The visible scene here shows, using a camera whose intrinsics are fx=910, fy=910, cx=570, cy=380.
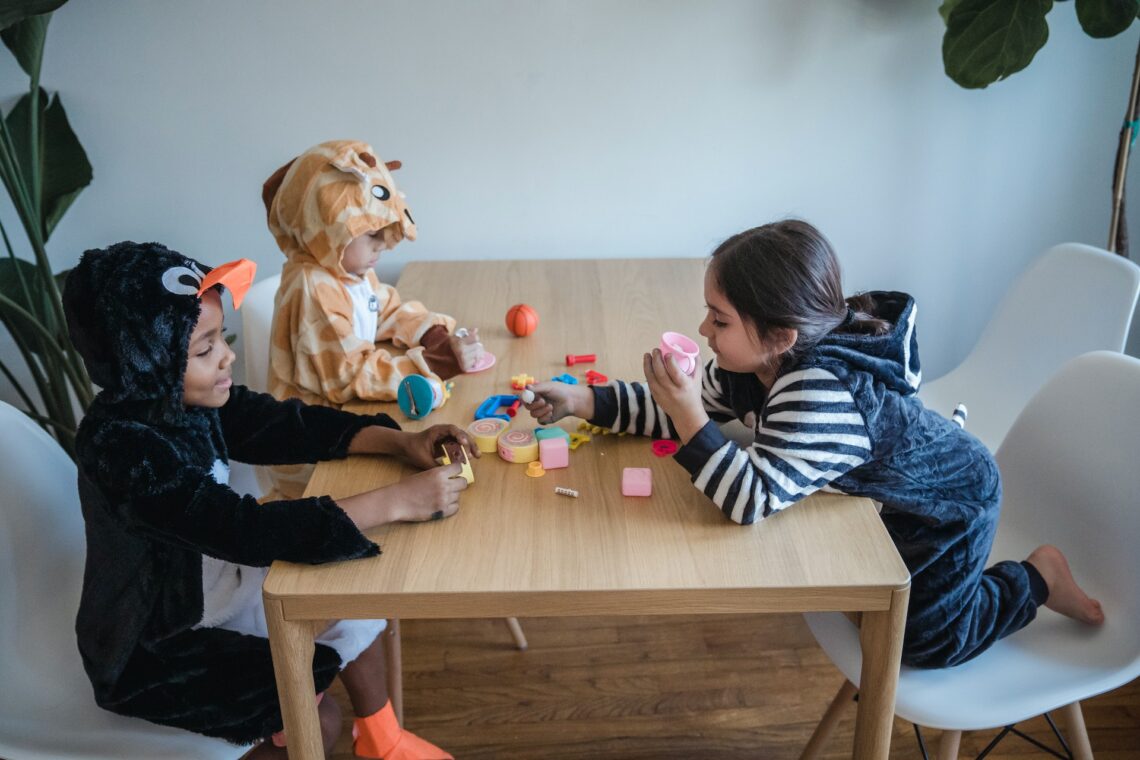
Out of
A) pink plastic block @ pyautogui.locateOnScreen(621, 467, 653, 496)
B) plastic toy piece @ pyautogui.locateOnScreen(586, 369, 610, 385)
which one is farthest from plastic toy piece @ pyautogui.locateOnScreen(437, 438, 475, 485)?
plastic toy piece @ pyautogui.locateOnScreen(586, 369, 610, 385)

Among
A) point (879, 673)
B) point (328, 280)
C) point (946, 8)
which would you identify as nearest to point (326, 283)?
point (328, 280)

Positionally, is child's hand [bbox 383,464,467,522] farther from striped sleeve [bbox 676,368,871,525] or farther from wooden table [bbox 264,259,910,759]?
striped sleeve [bbox 676,368,871,525]

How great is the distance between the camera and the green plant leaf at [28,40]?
6.37 feet

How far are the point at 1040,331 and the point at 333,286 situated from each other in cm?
146

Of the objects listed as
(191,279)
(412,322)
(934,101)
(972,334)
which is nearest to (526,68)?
(412,322)

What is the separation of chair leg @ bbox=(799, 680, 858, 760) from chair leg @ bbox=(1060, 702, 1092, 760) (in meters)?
0.34

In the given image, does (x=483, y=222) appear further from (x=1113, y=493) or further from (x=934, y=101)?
(x=1113, y=493)

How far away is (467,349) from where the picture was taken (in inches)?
65.1

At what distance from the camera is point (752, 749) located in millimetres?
1820

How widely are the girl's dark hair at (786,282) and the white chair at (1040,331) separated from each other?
2.64 ft

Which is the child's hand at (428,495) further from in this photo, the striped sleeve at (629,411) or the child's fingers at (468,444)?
the striped sleeve at (629,411)

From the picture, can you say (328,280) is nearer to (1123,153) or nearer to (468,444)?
(468,444)

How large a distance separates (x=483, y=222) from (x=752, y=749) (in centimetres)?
142

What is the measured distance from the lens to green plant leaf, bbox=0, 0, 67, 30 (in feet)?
5.45
